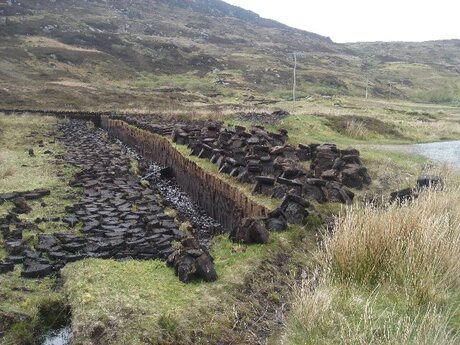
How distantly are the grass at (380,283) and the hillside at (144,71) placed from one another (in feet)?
Result: 131

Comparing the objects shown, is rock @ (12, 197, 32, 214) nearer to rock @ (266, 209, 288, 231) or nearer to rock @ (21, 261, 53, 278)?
rock @ (21, 261, 53, 278)

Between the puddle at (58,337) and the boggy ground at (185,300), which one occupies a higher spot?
the boggy ground at (185,300)

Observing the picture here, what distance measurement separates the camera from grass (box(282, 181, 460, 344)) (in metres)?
5.37

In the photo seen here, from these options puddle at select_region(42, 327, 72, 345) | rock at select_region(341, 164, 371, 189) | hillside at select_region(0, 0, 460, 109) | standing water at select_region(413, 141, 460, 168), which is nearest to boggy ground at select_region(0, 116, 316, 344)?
puddle at select_region(42, 327, 72, 345)

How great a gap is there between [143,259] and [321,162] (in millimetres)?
7144

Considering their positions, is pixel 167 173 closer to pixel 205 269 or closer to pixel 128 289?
pixel 205 269

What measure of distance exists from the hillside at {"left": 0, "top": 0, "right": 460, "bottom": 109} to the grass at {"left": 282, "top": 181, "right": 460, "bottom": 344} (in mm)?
40006

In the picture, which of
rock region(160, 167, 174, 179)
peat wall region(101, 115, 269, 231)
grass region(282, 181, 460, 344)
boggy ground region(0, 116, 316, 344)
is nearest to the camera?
grass region(282, 181, 460, 344)

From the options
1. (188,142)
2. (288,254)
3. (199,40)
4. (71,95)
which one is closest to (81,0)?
(199,40)

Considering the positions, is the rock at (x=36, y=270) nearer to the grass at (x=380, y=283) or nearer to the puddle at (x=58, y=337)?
the puddle at (x=58, y=337)

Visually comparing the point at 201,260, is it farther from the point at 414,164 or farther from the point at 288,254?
the point at 414,164

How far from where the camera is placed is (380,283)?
21.3 ft

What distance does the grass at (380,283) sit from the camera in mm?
5367

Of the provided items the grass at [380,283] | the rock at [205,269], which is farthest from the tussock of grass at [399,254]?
A: the rock at [205,269]
